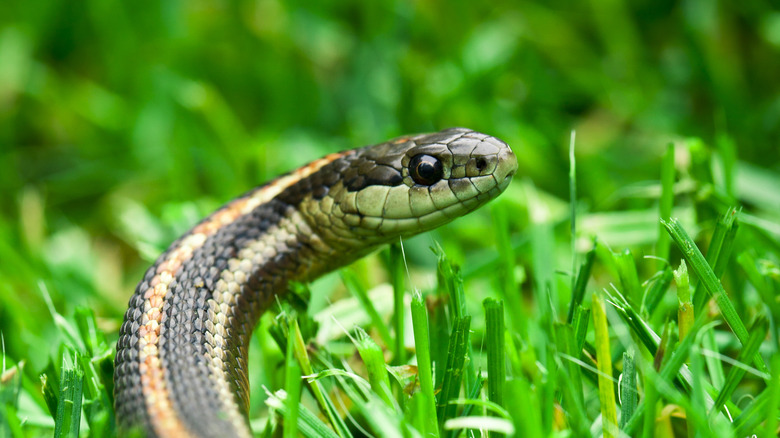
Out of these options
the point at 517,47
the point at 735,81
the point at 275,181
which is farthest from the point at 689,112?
the point at 275,181

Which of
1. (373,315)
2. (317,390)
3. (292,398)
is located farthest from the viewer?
(373,315)

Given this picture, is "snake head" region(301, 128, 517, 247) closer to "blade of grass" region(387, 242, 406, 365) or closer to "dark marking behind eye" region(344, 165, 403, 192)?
"dark marking behind eye" region(344, 165, 403, 192)

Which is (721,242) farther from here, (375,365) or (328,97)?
Result: (328,97)

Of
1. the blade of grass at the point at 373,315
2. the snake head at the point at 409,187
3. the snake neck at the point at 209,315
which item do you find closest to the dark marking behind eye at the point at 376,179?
the snake head at the point at 409,187

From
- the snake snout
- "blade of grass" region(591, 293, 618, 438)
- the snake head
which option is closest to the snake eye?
the snake head

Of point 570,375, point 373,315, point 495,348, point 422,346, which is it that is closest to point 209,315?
point 373,315

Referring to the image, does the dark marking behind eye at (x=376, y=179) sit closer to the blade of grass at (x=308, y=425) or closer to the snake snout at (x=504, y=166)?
the snake snout at (x=504, y=166)

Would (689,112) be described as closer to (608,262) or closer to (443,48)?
(443,48)

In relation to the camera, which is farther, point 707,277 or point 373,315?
point 373,315
